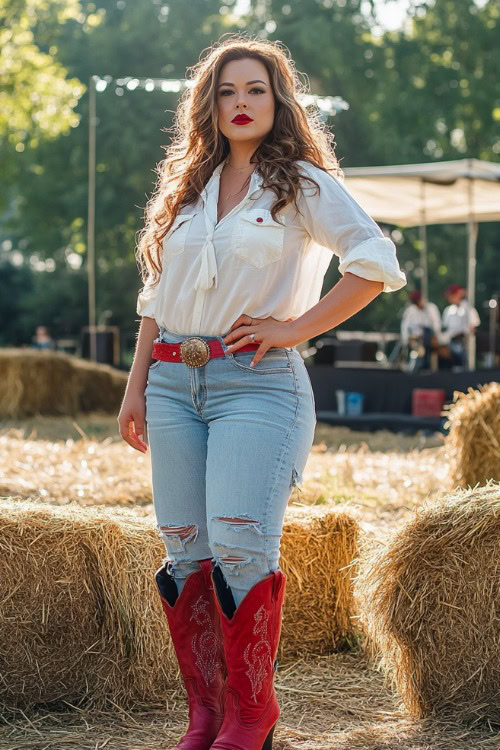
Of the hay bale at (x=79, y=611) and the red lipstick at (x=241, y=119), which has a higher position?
the red lipstick at (x=241, y=119)

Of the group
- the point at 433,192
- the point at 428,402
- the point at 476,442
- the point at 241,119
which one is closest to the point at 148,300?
the point at 241,119

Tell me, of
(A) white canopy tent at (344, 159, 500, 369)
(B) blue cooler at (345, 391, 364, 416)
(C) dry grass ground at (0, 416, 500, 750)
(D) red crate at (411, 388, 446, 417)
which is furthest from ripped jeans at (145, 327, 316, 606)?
(A) white canopy tent at (344, 159, 500, 369)

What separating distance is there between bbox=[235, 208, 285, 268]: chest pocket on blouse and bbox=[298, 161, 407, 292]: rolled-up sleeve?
0.09m

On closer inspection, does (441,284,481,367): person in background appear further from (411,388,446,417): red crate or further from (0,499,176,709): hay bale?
(0,499,176,709): hay bale

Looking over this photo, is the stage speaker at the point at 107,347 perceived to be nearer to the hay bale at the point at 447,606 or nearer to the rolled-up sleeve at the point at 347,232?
the hay bale at the point at 447,606

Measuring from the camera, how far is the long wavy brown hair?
2.52 m

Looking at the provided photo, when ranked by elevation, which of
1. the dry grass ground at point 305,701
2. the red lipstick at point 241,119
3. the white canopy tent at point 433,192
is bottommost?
the dry grass ground at point 305,701

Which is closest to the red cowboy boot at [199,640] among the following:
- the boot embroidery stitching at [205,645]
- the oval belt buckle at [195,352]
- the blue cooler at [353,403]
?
the boot embroidery stitching at [205,645]

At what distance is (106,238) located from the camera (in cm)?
3050

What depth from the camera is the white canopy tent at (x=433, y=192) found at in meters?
11.9

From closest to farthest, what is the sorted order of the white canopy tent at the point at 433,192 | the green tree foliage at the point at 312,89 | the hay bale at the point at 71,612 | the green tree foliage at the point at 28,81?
the hay bale at the point at 71,612, the white canopy tent at the point at 433,192, the green tree foliage at the point at 28,81, the green tree foliage at the point at 312,89

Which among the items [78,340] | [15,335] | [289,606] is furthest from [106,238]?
[289,606]

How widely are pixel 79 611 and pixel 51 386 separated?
350 inches

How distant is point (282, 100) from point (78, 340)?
23.4 metres
